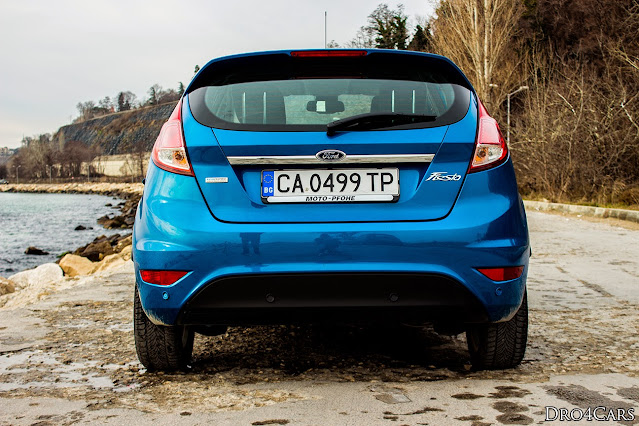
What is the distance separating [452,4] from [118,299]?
118 ft

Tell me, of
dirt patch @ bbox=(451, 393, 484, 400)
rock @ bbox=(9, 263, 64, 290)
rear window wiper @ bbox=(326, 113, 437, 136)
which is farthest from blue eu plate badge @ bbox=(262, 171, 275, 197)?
rock @ bbox=(9, 263, 64, 290)

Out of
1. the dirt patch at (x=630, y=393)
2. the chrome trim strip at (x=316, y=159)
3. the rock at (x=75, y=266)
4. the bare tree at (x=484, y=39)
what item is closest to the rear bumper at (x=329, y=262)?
the chrome trim strip at (x=316, y=159)

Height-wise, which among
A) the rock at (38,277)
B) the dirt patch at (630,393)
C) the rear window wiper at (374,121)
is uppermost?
the rear window wiper at (374,121)

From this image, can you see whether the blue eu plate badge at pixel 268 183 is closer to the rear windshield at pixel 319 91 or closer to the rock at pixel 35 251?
the rear windshield at pixel 319 91

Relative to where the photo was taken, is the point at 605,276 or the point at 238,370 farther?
the point at 605,276

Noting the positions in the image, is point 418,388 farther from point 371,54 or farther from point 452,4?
point 452,4

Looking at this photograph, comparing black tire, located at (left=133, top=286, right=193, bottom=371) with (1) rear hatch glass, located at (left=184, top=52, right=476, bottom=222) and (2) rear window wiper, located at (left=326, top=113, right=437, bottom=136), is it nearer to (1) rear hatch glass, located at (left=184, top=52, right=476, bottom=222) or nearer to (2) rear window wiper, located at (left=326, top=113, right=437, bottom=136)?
(1) rear hatch glass, located at (left=184, top=52, right=476, bottom=222)

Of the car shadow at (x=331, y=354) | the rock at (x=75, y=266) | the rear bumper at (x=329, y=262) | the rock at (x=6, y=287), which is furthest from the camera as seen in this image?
the rock at (x=75, y=266)

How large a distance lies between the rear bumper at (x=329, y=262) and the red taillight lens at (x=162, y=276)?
3 cm

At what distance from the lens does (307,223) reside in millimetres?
3090

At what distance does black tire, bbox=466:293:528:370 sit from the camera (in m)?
3.54

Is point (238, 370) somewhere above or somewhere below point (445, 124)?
below

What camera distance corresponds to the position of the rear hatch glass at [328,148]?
3135 millimetres

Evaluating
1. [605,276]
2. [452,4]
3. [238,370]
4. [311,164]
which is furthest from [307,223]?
[452,4]
